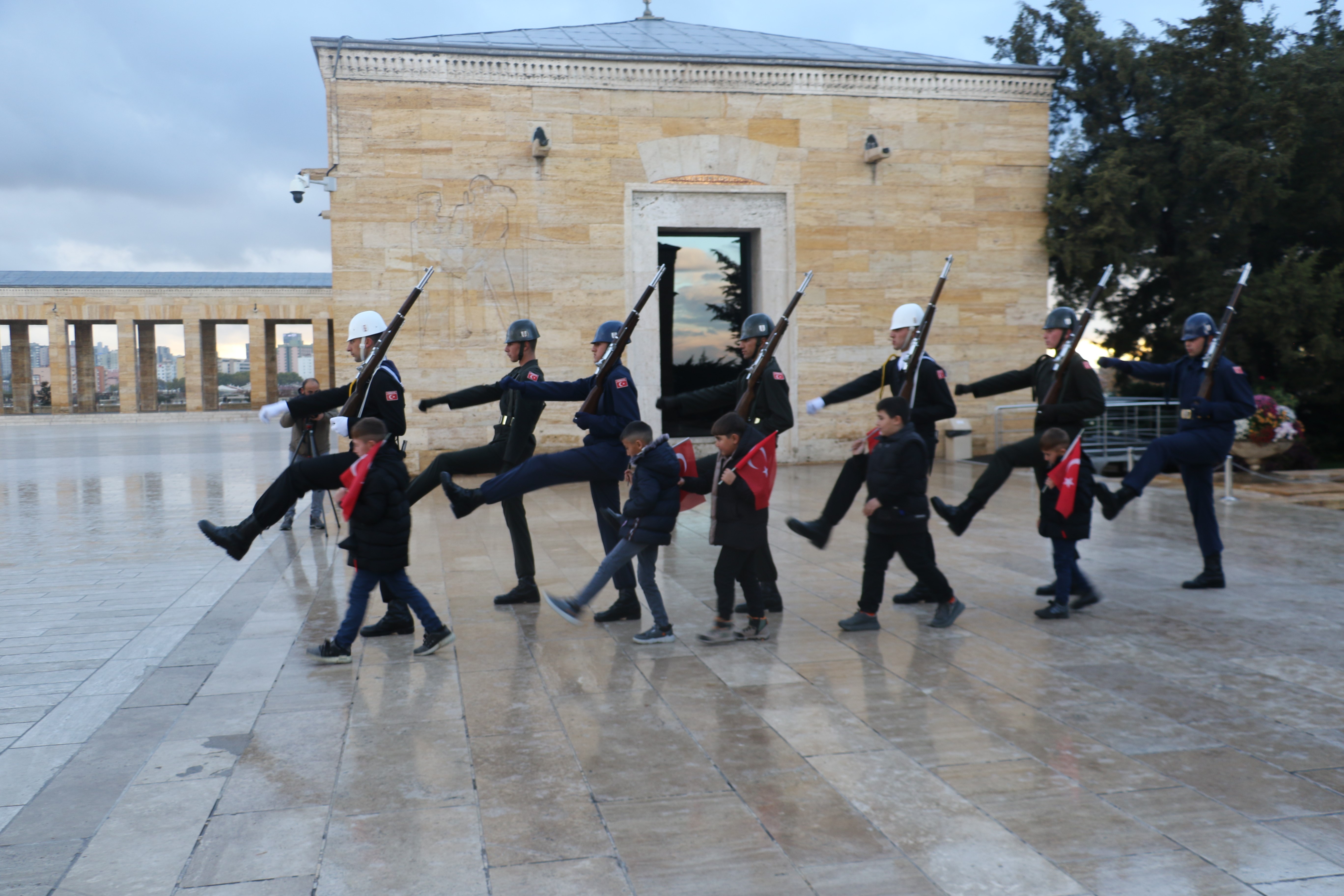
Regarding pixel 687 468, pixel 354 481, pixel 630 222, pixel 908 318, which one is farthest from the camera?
pixel 630 222

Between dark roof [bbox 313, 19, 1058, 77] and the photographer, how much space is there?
6.37 meters

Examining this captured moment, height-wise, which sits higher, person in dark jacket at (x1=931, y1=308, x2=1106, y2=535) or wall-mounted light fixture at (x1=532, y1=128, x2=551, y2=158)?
wall-mounted light fixture at (x1=532, y1=128, x2=551, y2=158)

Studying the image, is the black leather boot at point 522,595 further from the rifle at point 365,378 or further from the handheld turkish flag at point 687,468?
the rifle at point 365,378

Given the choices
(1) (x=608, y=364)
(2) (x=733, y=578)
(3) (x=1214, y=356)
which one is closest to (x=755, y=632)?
(2) (x=733, y=578)

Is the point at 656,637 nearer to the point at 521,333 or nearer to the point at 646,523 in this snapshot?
the point at 646,523

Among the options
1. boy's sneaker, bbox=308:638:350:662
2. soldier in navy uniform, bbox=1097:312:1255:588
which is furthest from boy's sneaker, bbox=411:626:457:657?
soldier in navy uniform, bbox=1097:312:1255:588

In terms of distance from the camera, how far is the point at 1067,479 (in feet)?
20.7

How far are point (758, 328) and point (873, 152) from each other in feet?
33.8

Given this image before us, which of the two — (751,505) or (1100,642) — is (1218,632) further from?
(751,505)

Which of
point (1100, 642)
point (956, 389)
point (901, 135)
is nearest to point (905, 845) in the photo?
point (1100, 642)

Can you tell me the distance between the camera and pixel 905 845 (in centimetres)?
324

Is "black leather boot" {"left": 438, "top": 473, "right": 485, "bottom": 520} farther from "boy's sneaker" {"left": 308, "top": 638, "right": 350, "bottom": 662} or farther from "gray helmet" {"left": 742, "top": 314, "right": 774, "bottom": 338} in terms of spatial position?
"gray helmet" {"left": 742, "top": 314, "right": 774, "bottom": 338}

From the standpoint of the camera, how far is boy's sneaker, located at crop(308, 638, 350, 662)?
5.49 m

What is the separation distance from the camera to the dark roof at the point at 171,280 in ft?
150
